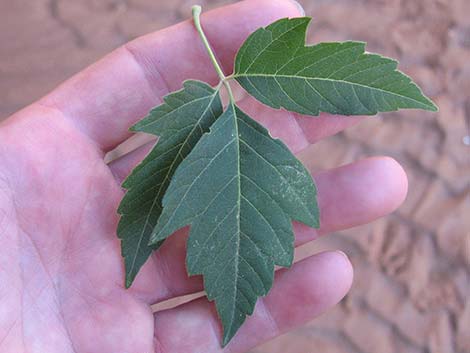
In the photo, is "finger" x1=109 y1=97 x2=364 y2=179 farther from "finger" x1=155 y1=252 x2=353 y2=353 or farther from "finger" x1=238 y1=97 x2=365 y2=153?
"finger" x1=155 y1=252 x2=353 y2=353

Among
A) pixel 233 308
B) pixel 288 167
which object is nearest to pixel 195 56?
pixel 288 167

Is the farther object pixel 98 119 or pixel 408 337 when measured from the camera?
pixel 408 337

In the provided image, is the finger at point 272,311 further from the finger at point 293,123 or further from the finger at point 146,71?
the finger at point 146,71

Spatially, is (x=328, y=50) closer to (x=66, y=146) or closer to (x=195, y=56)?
(x=195, y=56)

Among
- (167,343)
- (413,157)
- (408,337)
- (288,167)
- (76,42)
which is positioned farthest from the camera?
(76,42)

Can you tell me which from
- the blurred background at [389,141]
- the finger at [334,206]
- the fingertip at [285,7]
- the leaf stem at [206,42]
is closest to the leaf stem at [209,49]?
the leaf stem at [206,42]

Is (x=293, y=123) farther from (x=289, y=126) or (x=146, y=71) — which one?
(x=146, y=71)
